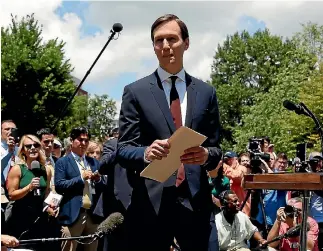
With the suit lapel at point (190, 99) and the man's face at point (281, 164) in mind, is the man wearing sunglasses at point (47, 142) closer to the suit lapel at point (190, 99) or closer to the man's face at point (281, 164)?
the man's face at point (281, 164)

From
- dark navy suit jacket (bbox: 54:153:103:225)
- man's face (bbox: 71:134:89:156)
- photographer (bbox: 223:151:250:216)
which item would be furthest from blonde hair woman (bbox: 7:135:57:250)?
photographer (bbox: 223:151:250:216)

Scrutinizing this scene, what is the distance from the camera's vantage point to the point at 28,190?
6.34 meters

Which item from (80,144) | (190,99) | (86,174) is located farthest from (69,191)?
(190,99)

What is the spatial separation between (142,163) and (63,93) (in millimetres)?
30634

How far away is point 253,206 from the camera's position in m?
8.95

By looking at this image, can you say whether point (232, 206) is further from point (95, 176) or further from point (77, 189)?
point (77, 189)

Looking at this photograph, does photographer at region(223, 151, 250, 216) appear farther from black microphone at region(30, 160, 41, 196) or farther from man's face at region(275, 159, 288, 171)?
black microphone at region(30, 160, 41, 196)

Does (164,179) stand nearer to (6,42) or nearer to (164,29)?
(164,29)

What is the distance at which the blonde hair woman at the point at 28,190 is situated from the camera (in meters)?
6.28

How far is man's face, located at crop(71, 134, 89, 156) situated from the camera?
25.7 feet

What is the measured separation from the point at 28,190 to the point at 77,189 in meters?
1.29

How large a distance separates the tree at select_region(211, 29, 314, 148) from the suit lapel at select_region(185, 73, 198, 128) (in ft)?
172

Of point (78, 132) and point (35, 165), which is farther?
point (78, 132)

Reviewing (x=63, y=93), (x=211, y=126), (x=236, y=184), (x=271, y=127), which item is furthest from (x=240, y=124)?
(x=211, y=126)
